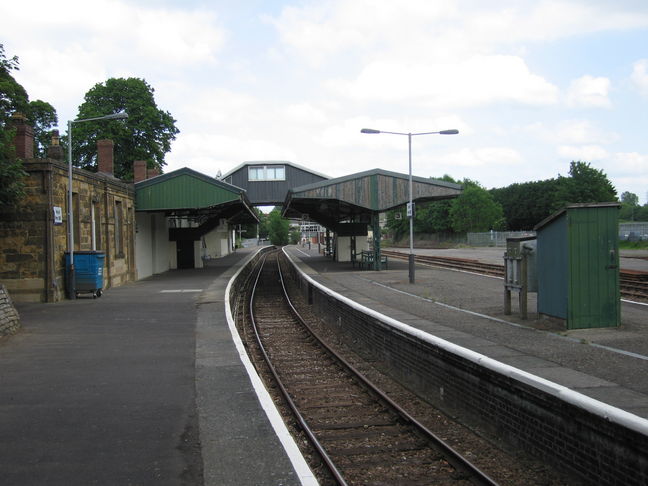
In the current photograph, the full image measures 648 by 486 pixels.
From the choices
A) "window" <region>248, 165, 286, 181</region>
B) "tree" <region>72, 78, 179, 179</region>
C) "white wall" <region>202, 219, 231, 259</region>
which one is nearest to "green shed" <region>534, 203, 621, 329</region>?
"tree" <region>72, 78, 179, 179</region>

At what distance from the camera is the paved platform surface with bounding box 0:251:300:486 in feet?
16.1

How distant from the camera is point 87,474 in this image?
4.79 meters

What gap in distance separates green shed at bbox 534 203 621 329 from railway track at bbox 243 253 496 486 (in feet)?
13.3

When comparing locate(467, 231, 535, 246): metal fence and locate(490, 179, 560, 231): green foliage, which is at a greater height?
locate(490, 179, 560, 231): green foliage

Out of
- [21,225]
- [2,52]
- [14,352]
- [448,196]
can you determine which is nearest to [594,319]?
[14,352]

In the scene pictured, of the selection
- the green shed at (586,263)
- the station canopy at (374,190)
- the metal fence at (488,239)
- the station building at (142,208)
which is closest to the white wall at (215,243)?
the station building at (142,208)

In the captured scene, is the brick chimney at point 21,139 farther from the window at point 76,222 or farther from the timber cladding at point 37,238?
the window at point 76,222

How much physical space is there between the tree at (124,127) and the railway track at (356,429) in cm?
3358

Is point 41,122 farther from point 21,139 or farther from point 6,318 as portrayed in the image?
point 6,318

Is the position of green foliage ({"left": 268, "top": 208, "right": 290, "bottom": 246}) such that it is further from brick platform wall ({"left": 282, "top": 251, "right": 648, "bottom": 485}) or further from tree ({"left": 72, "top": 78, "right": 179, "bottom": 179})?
brick platform wall ({"left": 282, "top": 251, "right": 648, "bottom": 485})

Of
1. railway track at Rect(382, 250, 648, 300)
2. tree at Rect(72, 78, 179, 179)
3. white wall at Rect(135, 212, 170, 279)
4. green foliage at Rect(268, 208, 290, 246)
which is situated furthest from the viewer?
green foliage at Rect(268, 208, 290, 246)

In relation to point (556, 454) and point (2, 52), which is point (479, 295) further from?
point (2, 52)

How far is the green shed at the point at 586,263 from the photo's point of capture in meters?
10.4

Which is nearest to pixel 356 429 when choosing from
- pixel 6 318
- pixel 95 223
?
pixel 6 318
